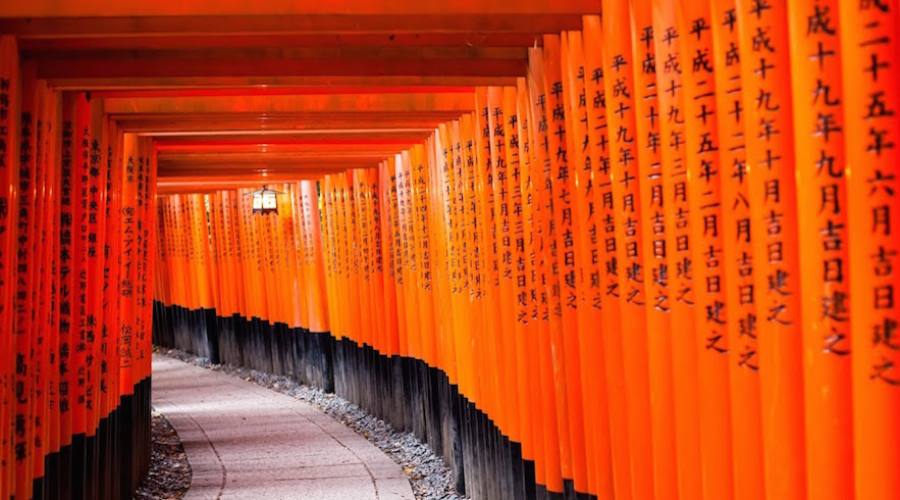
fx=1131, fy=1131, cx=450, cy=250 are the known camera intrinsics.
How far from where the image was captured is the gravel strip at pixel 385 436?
11930 mm

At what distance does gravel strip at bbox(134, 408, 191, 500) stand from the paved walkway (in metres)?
0.13

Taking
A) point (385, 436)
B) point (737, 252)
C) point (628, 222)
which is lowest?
point (385, 436)

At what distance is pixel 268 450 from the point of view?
46.3 feet

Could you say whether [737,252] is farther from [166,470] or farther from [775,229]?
[166,470]

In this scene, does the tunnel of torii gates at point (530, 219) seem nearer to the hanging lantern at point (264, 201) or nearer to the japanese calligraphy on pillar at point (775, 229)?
the japanese calligraphy on pillar at point (775, 229)

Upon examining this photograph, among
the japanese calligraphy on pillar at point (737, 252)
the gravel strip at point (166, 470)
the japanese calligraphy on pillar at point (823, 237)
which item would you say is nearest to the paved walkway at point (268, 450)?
the gravel strip at point (166, 470)

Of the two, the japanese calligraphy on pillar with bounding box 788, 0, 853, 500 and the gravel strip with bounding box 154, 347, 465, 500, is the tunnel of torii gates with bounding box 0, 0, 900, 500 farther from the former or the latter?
the gravel strip with bounding box 154, 347, 465, 500

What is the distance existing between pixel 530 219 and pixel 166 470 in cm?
719

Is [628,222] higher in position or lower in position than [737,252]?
higher

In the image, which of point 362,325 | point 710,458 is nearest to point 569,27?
point 710,458

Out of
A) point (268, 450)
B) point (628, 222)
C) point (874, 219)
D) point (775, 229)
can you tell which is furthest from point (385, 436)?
point (874, 219)

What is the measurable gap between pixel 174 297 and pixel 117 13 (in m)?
21.6

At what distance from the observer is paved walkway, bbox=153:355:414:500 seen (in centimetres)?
1180

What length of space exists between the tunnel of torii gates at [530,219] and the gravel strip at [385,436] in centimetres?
35
